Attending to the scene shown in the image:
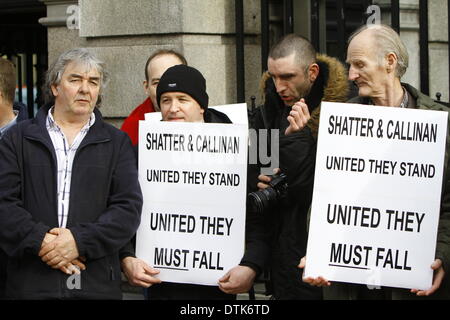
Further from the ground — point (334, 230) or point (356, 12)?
point (356, 12)

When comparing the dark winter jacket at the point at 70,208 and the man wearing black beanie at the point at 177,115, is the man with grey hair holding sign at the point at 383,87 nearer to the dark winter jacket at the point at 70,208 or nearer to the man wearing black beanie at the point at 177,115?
the man wearing black beanie at the point at 177,115

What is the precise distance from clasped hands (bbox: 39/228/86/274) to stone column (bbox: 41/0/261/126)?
9.53 ft

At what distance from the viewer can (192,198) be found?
200 inches

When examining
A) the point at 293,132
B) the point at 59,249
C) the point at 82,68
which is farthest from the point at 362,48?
the point at 59,249

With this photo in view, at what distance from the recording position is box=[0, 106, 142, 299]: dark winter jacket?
192 inches

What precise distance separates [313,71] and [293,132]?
0.51 metres

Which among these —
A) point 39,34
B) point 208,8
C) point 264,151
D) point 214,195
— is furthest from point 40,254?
point 39,34

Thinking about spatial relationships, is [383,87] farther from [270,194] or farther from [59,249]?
[59,249]

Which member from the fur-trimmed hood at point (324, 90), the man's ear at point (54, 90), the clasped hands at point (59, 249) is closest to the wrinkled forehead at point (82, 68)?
the man's ear at point (54, 90)

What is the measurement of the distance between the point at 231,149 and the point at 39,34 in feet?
18.4

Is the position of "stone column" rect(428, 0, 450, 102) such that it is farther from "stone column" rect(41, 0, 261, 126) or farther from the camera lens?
the camera lens

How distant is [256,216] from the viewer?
5.09 m

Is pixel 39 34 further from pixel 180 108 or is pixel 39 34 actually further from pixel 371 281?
pixel 371 281

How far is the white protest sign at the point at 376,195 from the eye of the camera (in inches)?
180
